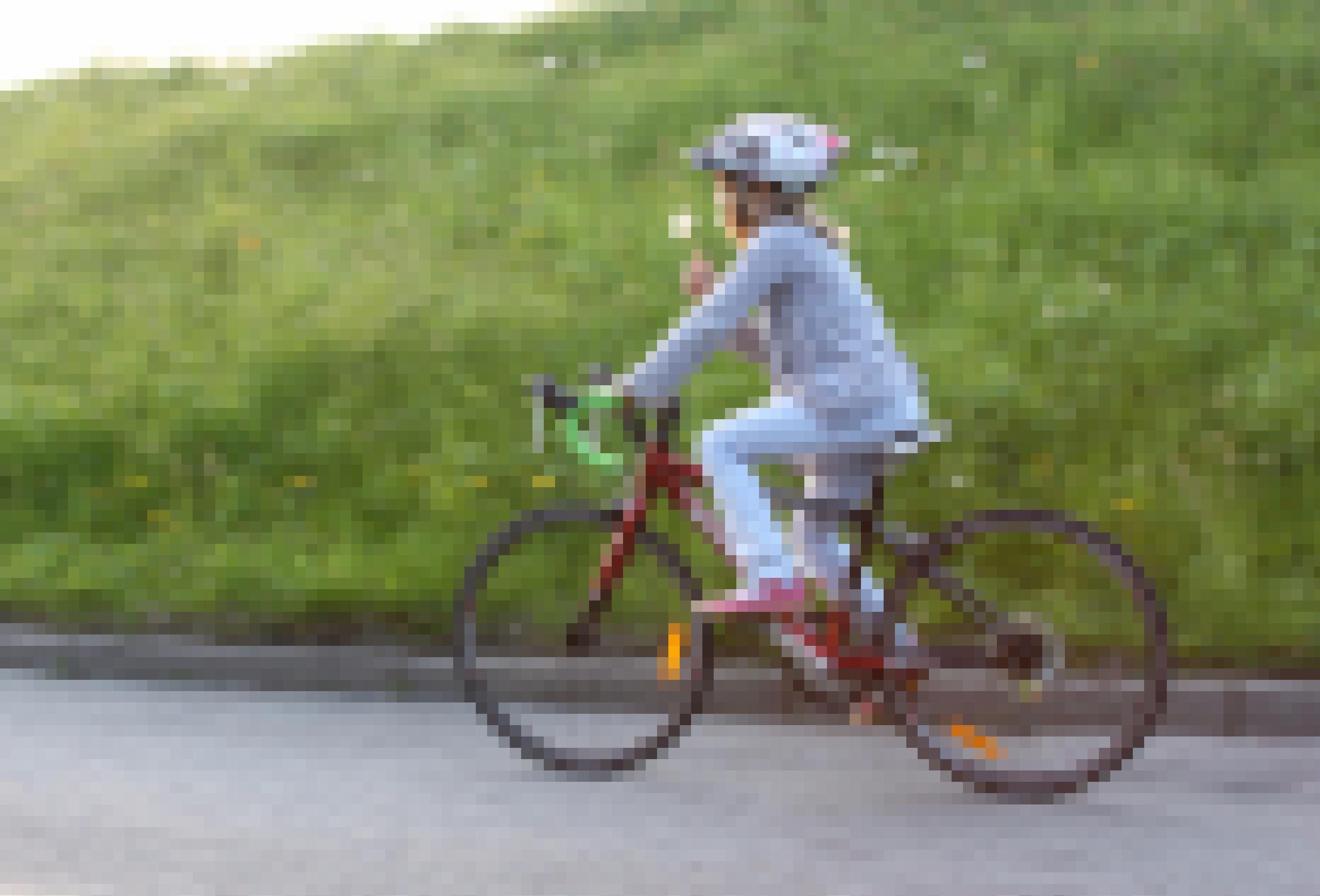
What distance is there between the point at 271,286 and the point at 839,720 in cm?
580

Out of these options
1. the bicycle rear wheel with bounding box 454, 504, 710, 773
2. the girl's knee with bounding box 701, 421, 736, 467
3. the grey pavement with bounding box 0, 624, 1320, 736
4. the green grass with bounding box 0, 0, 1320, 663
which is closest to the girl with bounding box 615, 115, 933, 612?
the girl's knee with bounding box 701, 421, 736, 467

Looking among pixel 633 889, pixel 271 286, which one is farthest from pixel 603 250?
pixel 633 889

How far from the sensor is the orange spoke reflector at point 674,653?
461 centimetres

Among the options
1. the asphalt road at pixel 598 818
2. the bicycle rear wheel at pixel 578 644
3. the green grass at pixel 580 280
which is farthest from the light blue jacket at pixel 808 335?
the green grass at pixel 580 280

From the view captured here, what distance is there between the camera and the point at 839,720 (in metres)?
5.02

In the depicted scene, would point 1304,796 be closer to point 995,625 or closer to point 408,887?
point 995,625

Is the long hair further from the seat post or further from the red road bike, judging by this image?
the seat post

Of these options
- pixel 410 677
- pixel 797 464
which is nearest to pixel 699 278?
pixel 797 464

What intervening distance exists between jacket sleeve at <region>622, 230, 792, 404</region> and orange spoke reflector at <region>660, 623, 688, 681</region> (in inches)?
31.3

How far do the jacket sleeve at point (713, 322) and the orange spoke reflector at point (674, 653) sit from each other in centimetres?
79

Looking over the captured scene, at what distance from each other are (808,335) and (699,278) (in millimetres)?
425

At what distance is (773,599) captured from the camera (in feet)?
14.1

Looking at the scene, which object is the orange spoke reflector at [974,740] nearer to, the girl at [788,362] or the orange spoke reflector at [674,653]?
the girl at [788,362]

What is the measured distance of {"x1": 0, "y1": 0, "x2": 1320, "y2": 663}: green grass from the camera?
639 centimetres
